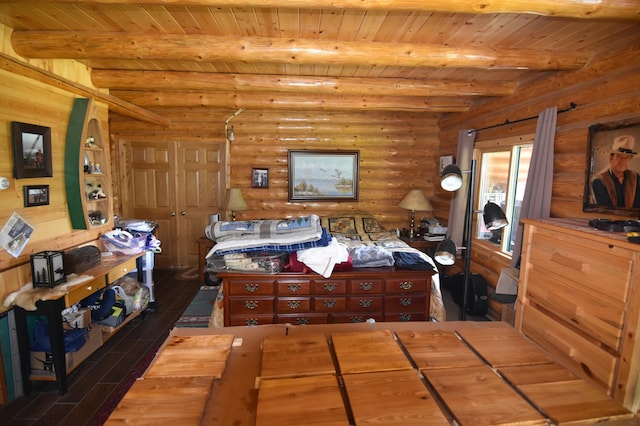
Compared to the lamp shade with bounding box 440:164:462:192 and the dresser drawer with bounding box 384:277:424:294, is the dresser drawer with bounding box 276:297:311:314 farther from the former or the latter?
the lamp shade with bounding box 440:164:462:192

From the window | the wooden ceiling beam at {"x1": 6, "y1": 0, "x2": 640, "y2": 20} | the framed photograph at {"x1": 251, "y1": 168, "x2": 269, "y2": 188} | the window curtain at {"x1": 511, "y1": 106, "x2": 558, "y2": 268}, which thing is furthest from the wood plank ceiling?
the framed photograph at {"x1": 251, "y1": 168, "x2": 269, "y2": 188}

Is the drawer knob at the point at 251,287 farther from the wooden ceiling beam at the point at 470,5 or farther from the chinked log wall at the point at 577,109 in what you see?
the chinked log wall at the point at 577,109

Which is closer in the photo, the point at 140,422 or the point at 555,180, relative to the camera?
the point at 140,422

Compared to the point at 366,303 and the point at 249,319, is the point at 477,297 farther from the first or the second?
the point at 249,319

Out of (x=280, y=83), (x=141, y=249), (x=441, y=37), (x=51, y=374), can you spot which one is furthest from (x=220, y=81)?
(x=51, y=374)

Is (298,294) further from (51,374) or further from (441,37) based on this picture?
(441,37)

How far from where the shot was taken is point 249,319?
123 inches

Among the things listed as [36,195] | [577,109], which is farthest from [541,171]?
[36,195]

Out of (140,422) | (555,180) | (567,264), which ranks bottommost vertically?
(140,422)

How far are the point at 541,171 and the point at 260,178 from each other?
422 cm

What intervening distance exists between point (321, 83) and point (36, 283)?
135 inches

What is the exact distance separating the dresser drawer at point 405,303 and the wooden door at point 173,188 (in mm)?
3921

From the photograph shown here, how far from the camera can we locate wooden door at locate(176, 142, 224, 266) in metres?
5.95

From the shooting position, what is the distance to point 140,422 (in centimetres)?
101
